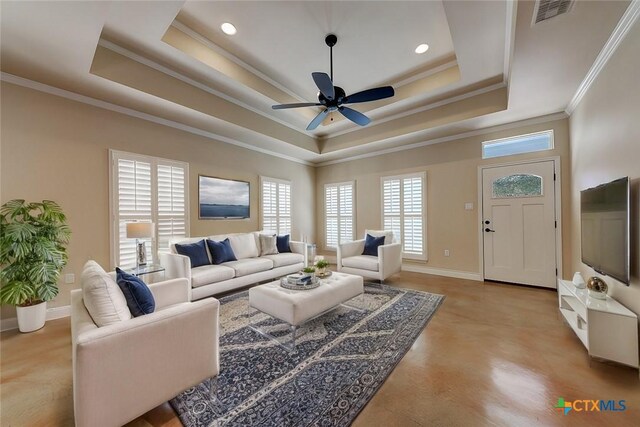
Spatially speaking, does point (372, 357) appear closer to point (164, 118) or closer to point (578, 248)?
point (578, 248)

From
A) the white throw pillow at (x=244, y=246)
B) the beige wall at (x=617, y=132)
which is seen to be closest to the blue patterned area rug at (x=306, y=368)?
the white throw pillow at (x=244, y=246)

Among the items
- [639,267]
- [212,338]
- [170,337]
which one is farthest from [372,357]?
[639,267]

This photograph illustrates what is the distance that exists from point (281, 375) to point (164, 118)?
13.3ft

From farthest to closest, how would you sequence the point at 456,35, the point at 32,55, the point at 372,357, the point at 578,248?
the point at 578,248, the point at 456,35, the point at 32,55, the point at 372,357

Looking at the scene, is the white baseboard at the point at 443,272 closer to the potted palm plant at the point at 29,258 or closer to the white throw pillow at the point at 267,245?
the white throw pillow at the point at 267,245

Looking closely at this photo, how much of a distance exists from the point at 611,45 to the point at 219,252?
5.03 m

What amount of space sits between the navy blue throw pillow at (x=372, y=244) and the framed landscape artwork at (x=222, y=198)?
2.53 metres

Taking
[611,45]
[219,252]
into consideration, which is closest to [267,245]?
[219,252]

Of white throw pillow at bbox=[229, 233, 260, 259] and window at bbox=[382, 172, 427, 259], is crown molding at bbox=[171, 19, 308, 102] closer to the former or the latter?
white throw pillow at bbox=[229, 233, 260, 259]

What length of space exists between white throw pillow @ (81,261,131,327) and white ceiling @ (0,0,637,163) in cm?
215

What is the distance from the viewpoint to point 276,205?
579 centimetres

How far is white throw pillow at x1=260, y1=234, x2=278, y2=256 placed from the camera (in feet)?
15.3

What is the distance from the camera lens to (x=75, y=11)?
1.98 m

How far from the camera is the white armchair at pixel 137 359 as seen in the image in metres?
1.17
